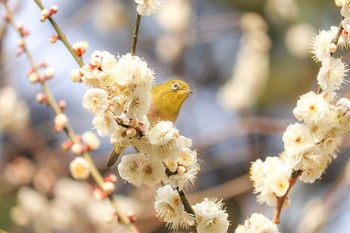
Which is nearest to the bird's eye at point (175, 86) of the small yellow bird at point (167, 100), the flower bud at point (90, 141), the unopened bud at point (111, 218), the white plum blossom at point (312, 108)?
the small yellow bird at point (167, 100)

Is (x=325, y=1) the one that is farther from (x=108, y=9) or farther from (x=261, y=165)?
(x=261, y=165)

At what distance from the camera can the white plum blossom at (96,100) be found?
4.60 feet

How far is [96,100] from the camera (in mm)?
1415

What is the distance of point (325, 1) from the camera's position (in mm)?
6129

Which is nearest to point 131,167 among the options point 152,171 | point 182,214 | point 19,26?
point 152,171

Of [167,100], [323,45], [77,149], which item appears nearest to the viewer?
[323,45]

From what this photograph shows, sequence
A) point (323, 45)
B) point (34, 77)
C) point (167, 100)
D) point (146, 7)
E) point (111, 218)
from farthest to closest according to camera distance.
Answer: point (167, 100)
point (34, 77)
point (111, 218)
point (323, 45)
point (146, 7)

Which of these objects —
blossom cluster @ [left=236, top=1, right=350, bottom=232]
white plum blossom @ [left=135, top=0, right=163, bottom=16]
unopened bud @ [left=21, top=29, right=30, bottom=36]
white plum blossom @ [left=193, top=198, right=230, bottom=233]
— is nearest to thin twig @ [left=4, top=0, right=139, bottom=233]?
unopened bud @ [left=21, top=29, right=30, bottom=36]

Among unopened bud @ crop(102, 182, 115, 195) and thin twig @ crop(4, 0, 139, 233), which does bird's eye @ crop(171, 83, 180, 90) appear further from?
unopened bud @ crop(102, 182, 115, 195)

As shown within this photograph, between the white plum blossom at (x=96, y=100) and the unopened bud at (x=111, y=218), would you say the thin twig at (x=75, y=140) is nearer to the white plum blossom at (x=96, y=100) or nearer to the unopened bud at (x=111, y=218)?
the unopened bud at (x=111, y=218)

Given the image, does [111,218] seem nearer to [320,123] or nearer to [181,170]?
[181,170]

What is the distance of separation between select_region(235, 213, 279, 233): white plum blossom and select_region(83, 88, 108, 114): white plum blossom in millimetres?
469

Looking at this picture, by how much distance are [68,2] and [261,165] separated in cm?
609

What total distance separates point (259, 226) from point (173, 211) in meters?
0.21
